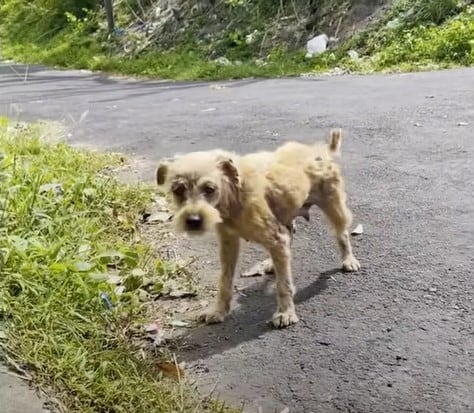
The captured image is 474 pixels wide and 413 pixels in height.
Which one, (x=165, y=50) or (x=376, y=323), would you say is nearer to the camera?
(x=376, y=323)

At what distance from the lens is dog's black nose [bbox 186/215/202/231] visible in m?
3.28

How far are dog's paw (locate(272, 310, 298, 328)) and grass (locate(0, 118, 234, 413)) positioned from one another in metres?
0.66

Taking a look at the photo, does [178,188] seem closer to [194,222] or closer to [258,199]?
[194,222]

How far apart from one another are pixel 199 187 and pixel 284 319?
0.85 m

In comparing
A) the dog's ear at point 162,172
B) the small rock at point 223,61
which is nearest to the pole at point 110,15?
the small rock at point 223,61

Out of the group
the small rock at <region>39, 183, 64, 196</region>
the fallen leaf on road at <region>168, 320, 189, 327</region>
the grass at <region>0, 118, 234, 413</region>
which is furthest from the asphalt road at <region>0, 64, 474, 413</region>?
the small rock at <region>39, 183, 64, 196</region>

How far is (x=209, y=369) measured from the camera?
10.9ft

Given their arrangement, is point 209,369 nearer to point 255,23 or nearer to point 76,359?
point 76,359


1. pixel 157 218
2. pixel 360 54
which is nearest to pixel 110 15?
pixel 360 54

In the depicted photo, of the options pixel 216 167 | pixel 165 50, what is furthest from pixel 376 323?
pixel 165 50

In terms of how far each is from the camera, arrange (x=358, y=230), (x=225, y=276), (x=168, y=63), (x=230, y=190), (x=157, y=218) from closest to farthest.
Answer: (x=230, y=190) → (x=225, y=276) → (x=358, y=230) → (x=157, y=218) → (x=168, y=63)

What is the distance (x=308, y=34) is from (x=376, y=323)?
12039mm

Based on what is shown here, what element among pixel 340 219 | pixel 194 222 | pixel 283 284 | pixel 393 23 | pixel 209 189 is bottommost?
pixel 283 284

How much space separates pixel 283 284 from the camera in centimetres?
373
